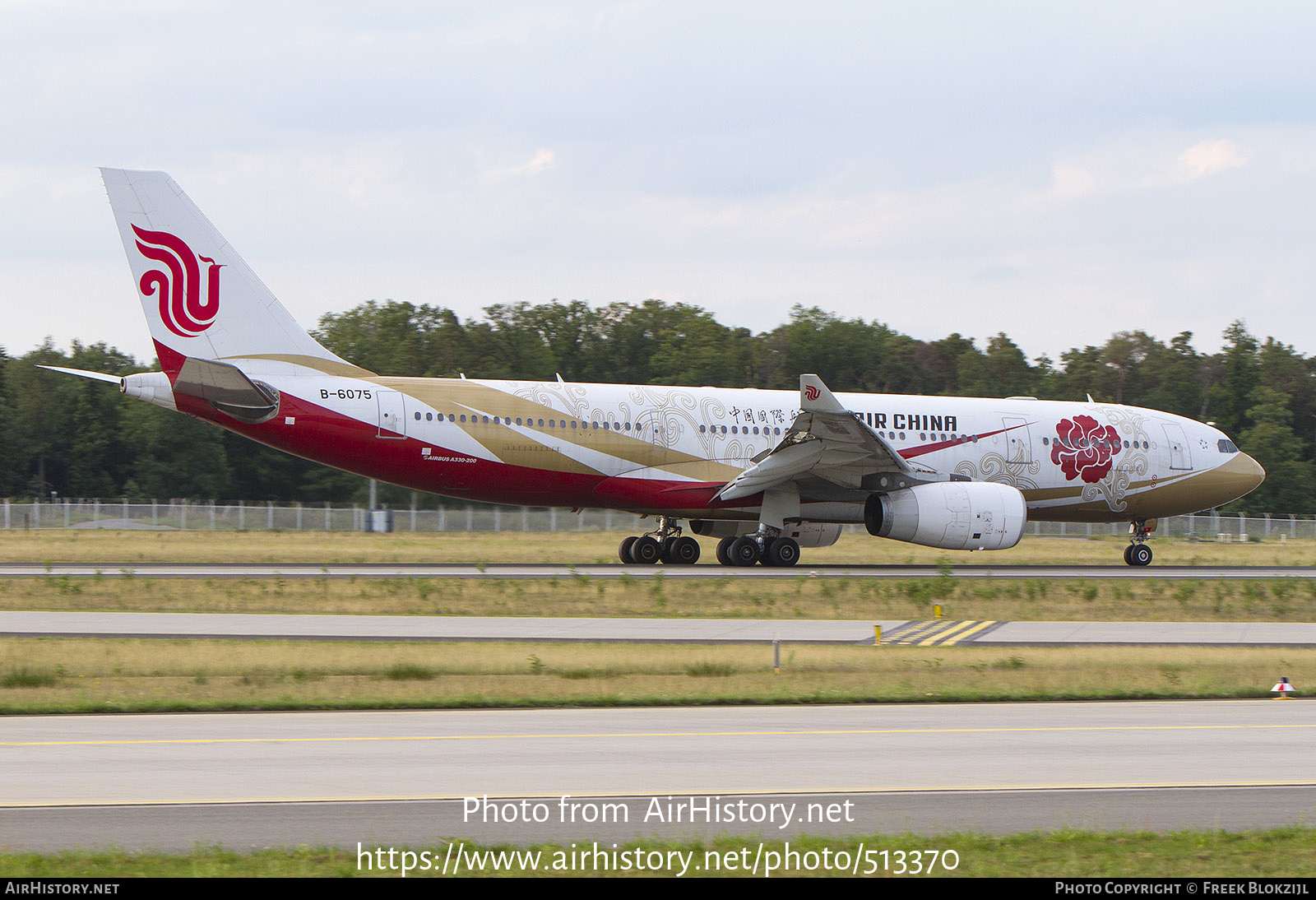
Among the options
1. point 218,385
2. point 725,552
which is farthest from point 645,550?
point 218,385

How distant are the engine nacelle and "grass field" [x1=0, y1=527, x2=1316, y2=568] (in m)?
4.69

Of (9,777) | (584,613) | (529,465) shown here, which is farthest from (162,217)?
(9,777)

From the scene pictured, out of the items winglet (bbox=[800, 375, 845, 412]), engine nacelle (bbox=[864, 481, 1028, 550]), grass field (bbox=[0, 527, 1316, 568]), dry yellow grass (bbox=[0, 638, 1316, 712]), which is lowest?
grass field (bbox=[0, 527, 1316, 568])

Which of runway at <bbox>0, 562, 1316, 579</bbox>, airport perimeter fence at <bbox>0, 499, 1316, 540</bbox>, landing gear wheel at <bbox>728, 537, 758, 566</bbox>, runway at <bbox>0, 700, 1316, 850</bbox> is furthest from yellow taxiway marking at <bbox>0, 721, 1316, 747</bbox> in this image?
airport perimeter fence at <bbox>0, 499, 1316, 540</bbox>

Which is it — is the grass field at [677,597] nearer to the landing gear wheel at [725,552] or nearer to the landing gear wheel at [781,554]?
the landing gear wheel at [781,554]

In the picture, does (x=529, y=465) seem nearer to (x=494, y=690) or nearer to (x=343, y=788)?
(x=494, y=690)

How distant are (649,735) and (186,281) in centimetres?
1942

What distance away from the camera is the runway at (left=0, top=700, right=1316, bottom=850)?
7504 mm

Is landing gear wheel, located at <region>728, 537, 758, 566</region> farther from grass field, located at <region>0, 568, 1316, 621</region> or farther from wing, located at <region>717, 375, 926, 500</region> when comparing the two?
grass field, located at <region>0, 568, 1316, 621</region>

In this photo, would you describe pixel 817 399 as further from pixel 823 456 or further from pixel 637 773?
pixel 637 773

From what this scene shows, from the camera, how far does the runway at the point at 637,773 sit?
295 inches

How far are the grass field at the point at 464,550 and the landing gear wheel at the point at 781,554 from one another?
2954 mm

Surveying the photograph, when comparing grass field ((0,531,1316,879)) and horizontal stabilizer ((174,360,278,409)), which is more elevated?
horizontal stabilizer ((174,360,278,409))

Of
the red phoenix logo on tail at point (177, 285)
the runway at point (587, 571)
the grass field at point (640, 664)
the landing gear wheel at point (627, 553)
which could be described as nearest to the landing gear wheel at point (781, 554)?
the runway at point (587, 571)
